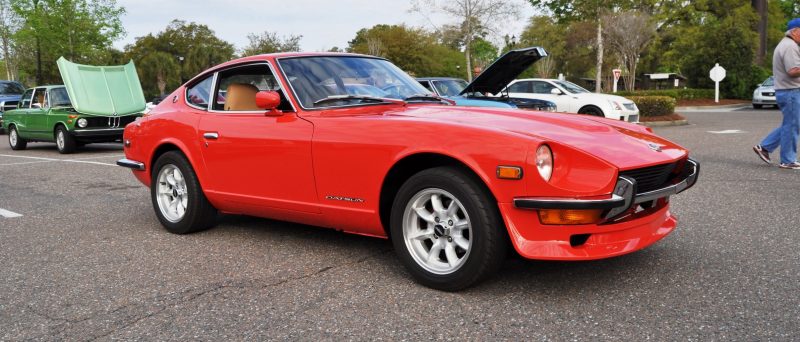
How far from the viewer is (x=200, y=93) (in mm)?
5250

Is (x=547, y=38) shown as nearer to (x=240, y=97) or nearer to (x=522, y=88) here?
(x=522, y=88)

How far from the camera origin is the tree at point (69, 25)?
35.7m

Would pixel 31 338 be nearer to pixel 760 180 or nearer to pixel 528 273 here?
pixel 528 273

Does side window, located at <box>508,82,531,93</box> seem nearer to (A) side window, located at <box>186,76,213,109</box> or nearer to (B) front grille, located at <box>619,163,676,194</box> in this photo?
(A) side window, located at <box>186,76,213,109</box>

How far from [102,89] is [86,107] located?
51 centimetres

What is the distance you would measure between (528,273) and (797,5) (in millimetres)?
72438

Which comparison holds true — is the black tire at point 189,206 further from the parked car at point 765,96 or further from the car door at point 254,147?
the parked car at point 765,96

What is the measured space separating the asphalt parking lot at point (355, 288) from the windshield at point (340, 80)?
105 cm

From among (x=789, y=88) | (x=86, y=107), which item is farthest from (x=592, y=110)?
(x=86, y=107)

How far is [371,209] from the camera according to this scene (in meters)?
3.82

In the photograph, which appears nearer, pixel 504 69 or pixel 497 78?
pixel 504 69

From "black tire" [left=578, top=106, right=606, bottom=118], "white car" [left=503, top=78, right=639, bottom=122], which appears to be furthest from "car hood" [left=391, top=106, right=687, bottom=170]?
"black tire" [left=578, top=106, right=606, bottom=118]

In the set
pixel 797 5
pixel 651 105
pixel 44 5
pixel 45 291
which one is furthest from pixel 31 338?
pixel 797 5

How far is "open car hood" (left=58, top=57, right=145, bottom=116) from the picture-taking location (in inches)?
511
